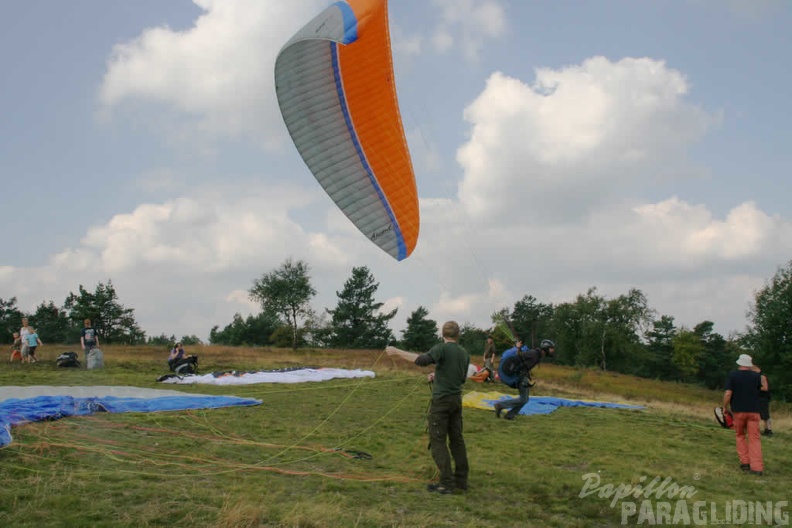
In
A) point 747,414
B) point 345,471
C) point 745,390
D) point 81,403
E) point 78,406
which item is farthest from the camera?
point 81,403

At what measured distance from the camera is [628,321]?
79562 millimetres

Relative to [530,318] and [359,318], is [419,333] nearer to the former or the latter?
[359,318]

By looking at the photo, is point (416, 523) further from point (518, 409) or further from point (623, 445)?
point (518, 409)

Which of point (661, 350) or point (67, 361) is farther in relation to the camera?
point (661, 350)

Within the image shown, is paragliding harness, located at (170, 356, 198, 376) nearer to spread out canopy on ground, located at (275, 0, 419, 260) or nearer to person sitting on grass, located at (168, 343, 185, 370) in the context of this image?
person sitting on grass, located at (168, 343, 185, 370)

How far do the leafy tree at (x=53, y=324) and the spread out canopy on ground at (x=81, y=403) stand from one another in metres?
64.4

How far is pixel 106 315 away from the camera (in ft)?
213

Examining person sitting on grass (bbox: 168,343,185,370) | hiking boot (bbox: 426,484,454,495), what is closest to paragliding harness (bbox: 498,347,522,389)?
hiking boot (bbox: 426,484,454,495)

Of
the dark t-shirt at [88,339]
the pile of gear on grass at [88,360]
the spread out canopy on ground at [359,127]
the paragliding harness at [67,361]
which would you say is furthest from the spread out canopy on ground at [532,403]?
the paragliding harness at [67,361]

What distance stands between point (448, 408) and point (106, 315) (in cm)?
6806

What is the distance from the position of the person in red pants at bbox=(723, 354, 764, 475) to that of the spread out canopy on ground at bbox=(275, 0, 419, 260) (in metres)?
4.62

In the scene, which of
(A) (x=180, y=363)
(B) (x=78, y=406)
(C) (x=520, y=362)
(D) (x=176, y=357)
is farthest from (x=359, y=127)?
(D) (x=176, y=357)

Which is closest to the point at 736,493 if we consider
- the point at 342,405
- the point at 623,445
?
the point at 623,445

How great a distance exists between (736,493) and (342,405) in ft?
22.7
